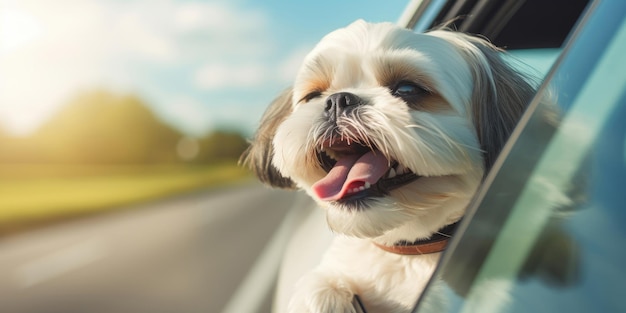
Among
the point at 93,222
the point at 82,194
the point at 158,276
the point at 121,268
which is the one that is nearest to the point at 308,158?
the point at 158,276

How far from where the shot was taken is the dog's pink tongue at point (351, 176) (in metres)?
1.94

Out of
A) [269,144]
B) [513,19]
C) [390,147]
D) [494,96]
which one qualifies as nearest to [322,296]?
[390,147]

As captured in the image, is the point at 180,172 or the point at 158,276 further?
the point at 180,172

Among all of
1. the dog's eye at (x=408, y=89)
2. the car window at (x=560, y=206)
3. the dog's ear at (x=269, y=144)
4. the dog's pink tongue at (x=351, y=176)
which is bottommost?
the dog's ear at (x=269, y=144)

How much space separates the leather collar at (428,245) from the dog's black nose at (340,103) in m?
0.45

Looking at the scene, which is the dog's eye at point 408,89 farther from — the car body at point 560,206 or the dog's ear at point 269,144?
the car body at point 560,206

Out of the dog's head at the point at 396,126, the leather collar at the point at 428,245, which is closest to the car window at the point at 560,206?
the dog's head at the point at 396,126

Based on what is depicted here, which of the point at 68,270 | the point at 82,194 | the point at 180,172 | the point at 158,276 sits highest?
the point at 158,276

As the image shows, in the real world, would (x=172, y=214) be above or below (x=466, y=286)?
below

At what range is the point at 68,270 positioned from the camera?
444 inches

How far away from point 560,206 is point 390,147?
3.07 ft

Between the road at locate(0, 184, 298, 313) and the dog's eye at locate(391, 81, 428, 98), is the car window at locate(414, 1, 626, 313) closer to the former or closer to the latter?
the dog's eye at locate(391, 81, 428, 98)

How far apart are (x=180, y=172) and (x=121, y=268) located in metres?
33.1

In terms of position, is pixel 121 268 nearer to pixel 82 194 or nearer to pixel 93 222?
pixel 93 222
